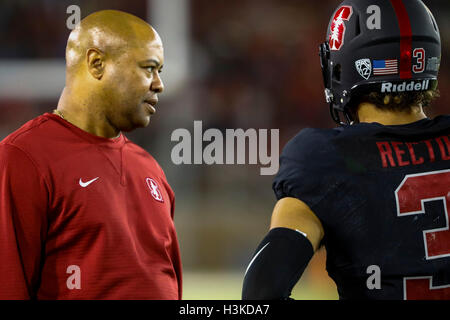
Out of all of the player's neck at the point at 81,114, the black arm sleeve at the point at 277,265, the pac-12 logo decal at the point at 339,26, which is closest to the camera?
the black arm sleeve at the point at 277,265

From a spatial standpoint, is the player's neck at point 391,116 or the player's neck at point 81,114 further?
the player's neck at point 81,114

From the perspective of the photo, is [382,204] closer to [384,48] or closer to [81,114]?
[384,48]

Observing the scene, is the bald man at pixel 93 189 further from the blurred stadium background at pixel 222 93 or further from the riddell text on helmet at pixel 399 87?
the blurred stadium background at pixel 222 93

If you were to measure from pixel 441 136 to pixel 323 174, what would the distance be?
31 centimetres

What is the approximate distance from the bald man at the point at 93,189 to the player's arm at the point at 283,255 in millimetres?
522

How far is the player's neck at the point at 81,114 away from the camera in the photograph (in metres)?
1.98

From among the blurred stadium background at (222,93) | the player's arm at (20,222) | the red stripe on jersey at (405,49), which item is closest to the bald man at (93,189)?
the player's arm at (20,222)

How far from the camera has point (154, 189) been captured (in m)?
2.10

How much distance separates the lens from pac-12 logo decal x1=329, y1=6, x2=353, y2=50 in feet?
5.78

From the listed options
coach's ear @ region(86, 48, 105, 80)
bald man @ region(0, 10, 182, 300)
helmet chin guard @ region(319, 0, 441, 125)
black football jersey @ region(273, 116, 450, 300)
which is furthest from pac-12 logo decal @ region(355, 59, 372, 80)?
coach's ear @ region(86, 48, 105, 80)

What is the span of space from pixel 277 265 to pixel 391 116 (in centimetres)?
49

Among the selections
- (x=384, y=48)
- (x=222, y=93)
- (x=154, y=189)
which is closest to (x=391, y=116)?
(x=384, y=48)

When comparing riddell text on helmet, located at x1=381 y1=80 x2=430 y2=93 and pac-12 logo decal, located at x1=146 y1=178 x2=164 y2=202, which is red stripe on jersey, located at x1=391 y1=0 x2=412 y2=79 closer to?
riddell text on helmet, located at x1=381 y1=80 x2=430 y2=93

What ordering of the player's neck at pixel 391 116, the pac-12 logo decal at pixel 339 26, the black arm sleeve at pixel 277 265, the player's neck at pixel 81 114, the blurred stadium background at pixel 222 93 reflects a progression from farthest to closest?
the blurred stadium background at pixel 222 93 → the player's neck at pixel 81 114 → the pac-12 logo decal at pixel 339 26 → the player's neck at pixel 391 116 → the black arm sleeve at pixel 277 265
